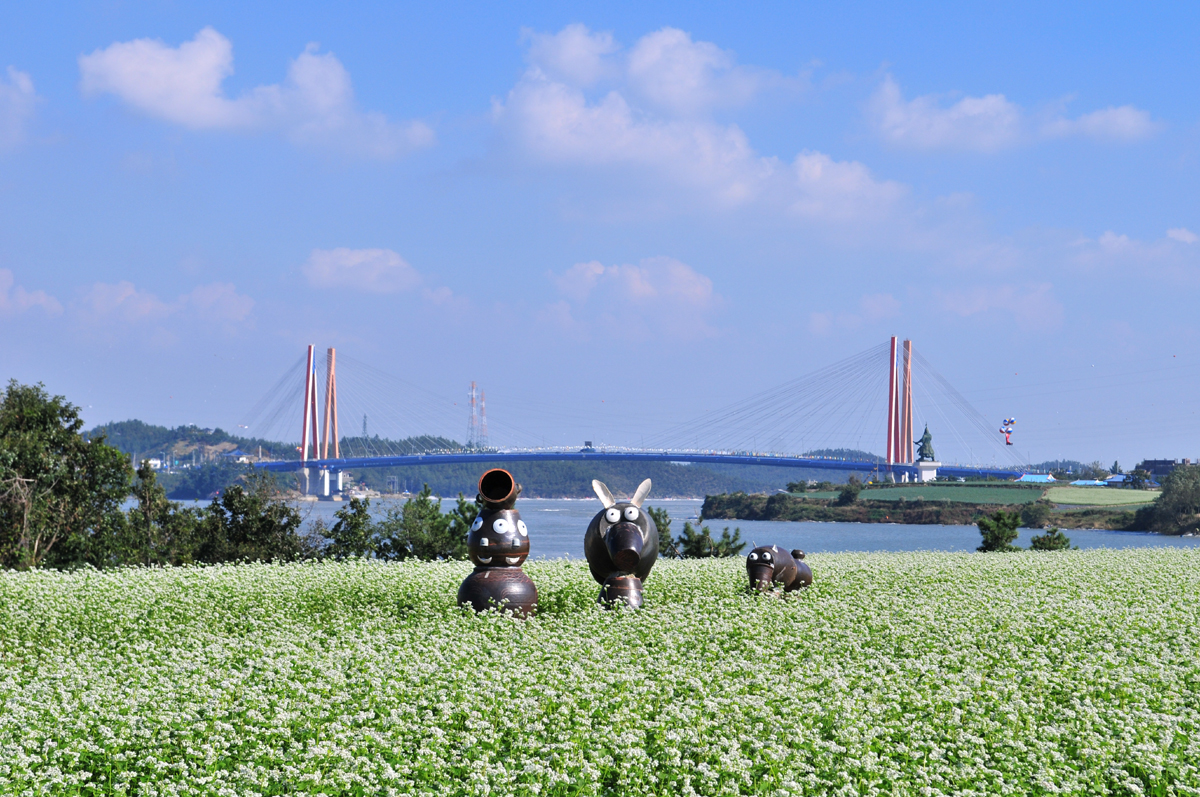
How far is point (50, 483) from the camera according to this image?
1898cm

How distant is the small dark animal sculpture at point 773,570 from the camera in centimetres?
1250

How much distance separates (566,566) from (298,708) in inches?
376

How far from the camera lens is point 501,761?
5.57 meters

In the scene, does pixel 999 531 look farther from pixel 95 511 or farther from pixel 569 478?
pixel 569 478

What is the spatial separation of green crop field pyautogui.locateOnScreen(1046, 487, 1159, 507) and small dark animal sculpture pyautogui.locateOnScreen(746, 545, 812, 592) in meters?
35.2

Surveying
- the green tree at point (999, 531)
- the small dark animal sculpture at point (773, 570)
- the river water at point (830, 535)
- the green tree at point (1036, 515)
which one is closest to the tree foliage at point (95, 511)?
the river water at point (830, 535)

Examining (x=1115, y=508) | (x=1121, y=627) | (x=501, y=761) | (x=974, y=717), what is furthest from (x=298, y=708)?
(x=1115, y=508)

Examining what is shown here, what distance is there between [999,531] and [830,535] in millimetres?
14133

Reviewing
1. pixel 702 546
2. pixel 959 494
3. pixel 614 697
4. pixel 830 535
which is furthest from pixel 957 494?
Result: pixel 614 697

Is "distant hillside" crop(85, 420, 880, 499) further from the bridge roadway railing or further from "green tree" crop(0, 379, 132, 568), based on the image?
"green tree" crop(0, 379, 132, 568)

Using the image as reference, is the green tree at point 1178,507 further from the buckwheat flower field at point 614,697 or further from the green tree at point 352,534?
the green tree at point 352,534

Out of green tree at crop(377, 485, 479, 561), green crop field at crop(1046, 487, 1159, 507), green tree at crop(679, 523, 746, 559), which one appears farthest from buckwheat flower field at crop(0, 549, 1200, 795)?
green crop field at crop(1046, 487, 1159, 507)

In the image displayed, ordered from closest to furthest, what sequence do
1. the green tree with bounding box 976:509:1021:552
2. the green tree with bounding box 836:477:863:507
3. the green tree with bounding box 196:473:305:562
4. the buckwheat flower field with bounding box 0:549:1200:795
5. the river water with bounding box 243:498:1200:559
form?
the buckwheat flower field with bounding box 0:549:1200:795 → the green tree with bounding box 196:473:305:562 → the green tree with bounding box 976:509:1021:552 → the river water with bounding box 243:498:1200:559 → the green tree with bounding box 836:477:863:507

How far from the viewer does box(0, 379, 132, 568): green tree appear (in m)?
18.4
